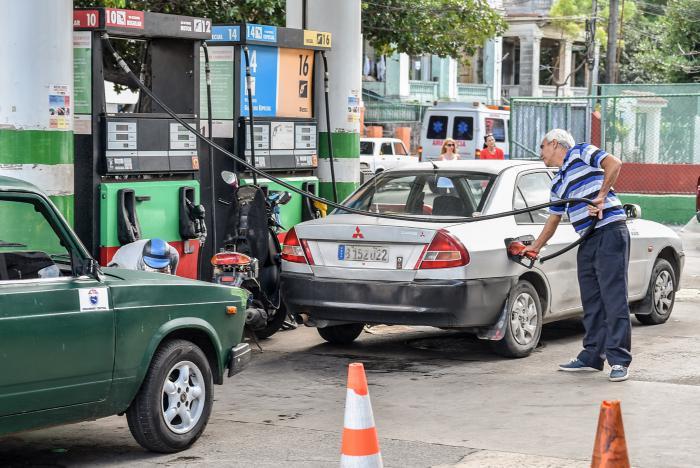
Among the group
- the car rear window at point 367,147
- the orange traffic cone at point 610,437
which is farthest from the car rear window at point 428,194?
the car rear window at point 367,147

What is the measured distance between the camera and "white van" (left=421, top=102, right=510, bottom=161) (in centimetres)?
3572

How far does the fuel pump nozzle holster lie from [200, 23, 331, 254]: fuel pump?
2.66 m

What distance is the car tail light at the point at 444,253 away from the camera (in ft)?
31.0

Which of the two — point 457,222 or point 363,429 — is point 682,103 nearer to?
point 457,222

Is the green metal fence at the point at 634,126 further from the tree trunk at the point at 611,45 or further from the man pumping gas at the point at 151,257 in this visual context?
the man pumping gas at the point at 151,257

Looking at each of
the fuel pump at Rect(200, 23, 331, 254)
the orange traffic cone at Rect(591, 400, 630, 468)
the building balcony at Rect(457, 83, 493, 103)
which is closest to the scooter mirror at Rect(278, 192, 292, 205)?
the fuel pump at Rect(200, 23, 331, 254)

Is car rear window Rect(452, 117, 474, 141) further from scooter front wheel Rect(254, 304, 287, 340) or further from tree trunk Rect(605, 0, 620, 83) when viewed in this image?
scooter front wheel Rect(254, 304, 287, 340)

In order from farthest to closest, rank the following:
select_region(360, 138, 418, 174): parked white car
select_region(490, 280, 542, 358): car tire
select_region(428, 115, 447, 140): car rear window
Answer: select_region(428, 115, 447, 140): car rear window < select_region(360, 138, 418, 174): parked white car < select_region(490, 280, 542, 358): car tire

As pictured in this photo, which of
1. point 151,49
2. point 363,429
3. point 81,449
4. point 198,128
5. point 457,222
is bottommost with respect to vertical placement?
point 81,449

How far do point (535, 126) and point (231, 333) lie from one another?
727 inches

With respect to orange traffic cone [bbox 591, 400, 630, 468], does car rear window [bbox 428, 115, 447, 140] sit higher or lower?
higher

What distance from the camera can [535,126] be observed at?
82.8ft

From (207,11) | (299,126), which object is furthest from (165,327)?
(207,11)

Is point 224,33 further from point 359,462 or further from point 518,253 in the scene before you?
point 359,462
